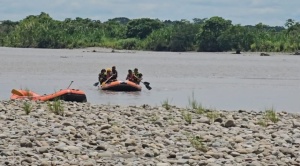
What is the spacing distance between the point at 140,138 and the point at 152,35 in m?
123

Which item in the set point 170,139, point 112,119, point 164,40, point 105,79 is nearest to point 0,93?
point 105,79

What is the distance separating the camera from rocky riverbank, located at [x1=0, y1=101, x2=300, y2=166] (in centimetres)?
1227

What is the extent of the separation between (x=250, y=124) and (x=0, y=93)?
66.3 ft

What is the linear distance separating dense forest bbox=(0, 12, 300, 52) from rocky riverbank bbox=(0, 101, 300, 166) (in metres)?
108

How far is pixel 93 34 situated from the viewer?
458 ft

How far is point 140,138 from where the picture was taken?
14.4m

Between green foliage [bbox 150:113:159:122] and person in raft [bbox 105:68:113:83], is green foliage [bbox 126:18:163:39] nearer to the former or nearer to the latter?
person in raft [bbox 105:68:113:83]

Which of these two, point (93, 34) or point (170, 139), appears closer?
point (170, 139)

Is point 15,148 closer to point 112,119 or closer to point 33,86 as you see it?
point 112,119

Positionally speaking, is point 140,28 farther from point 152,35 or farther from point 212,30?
point 212,30

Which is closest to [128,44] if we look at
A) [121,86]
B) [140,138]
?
[121,86]

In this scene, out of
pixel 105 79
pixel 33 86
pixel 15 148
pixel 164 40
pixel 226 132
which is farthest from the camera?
pixel 164 40

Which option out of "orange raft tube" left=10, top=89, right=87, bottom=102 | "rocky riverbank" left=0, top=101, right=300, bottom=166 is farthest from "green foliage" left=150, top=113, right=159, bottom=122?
"orange raft tube" left=10, top=89, right=87, bottom=102

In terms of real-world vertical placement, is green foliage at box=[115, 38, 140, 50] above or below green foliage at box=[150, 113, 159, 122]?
below
